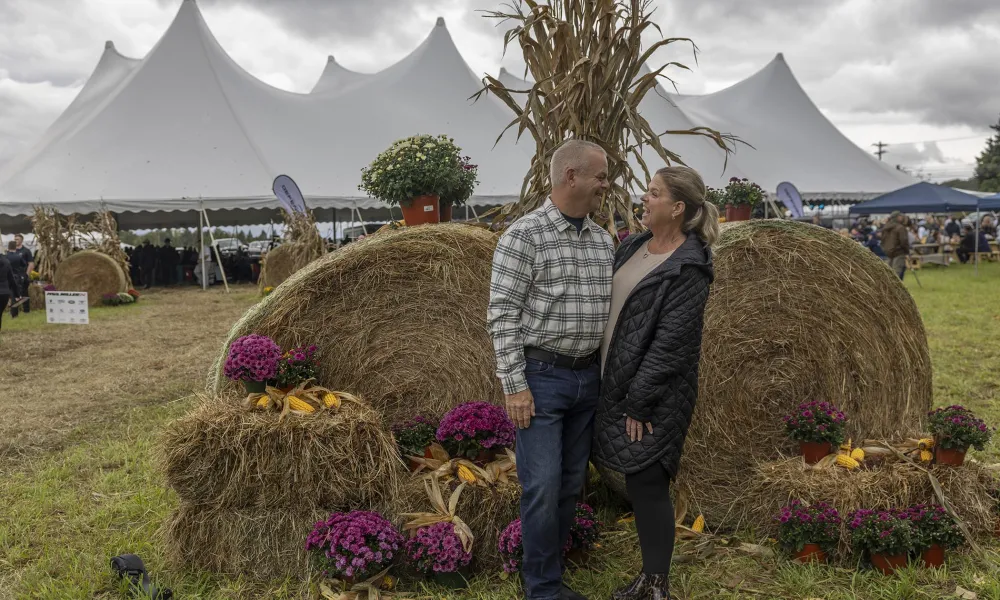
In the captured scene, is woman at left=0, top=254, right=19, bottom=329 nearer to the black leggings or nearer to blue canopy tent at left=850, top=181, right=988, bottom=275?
the black leggings

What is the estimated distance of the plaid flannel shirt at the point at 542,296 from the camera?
2840 millimetres

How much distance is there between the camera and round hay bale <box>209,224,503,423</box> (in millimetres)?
4270

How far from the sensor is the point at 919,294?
48.3ft

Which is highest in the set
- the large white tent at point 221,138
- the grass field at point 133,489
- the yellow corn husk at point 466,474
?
the large white tent at point 221,138

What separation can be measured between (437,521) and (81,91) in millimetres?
25968

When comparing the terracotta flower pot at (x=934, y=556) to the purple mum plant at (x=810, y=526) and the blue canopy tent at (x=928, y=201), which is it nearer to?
the purple mum plant at (x=810, y=526)

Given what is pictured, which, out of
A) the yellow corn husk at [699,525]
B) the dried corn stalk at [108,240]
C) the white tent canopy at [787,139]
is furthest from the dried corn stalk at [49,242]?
the white tent canopy at [787,139]

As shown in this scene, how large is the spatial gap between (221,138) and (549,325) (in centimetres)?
1927

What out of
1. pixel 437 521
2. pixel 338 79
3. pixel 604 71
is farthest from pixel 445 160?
pixel 338 79

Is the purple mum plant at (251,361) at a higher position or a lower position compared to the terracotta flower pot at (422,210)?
lower

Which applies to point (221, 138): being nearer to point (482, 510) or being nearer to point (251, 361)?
point (251, 361)

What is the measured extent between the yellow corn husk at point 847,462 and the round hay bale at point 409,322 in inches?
73.4

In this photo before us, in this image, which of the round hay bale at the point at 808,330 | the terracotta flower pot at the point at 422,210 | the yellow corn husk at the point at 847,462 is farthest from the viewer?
the terracotta flower pot at the point at 422,210

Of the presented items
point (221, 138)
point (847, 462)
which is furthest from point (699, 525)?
point (221, 138)
